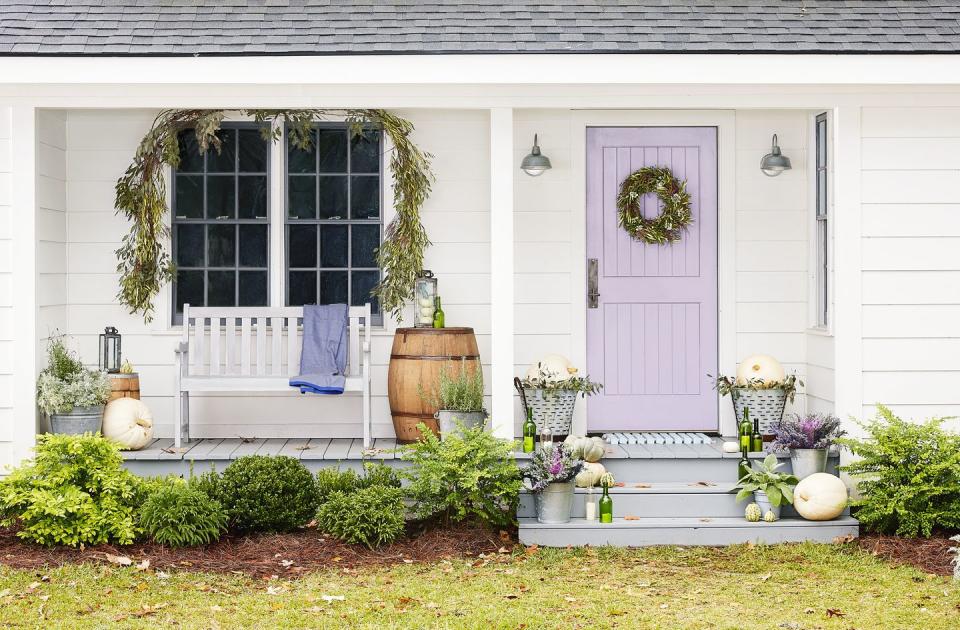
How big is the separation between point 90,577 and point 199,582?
0.52 metres

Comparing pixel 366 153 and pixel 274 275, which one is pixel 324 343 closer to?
pixel 274 275

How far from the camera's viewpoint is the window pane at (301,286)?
24.7 ft

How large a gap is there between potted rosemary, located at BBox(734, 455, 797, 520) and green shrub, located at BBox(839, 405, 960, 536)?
0.37m

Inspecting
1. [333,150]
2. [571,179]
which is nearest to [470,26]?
[571,179]

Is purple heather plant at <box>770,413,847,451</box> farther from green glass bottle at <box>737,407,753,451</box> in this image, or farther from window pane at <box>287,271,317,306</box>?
window pane at <box>287,271,317,306</box>

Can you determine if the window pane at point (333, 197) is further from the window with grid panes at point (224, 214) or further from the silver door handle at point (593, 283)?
the silver door handle at point (593, 283)

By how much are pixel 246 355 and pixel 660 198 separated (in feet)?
9.61

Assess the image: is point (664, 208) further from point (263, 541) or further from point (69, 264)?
point (69, 264)

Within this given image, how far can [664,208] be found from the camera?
7.46 metres

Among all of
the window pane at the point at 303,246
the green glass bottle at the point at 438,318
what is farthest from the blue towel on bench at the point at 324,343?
the green glass bottle at the point at 438,318

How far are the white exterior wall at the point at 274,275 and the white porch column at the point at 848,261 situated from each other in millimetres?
2303

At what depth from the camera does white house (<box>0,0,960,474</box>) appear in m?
6.06

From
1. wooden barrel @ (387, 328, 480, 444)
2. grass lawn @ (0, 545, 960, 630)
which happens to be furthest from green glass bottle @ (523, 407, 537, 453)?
grass lawn @ (0, 545, 960, 630)

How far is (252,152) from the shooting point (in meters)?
7.51
